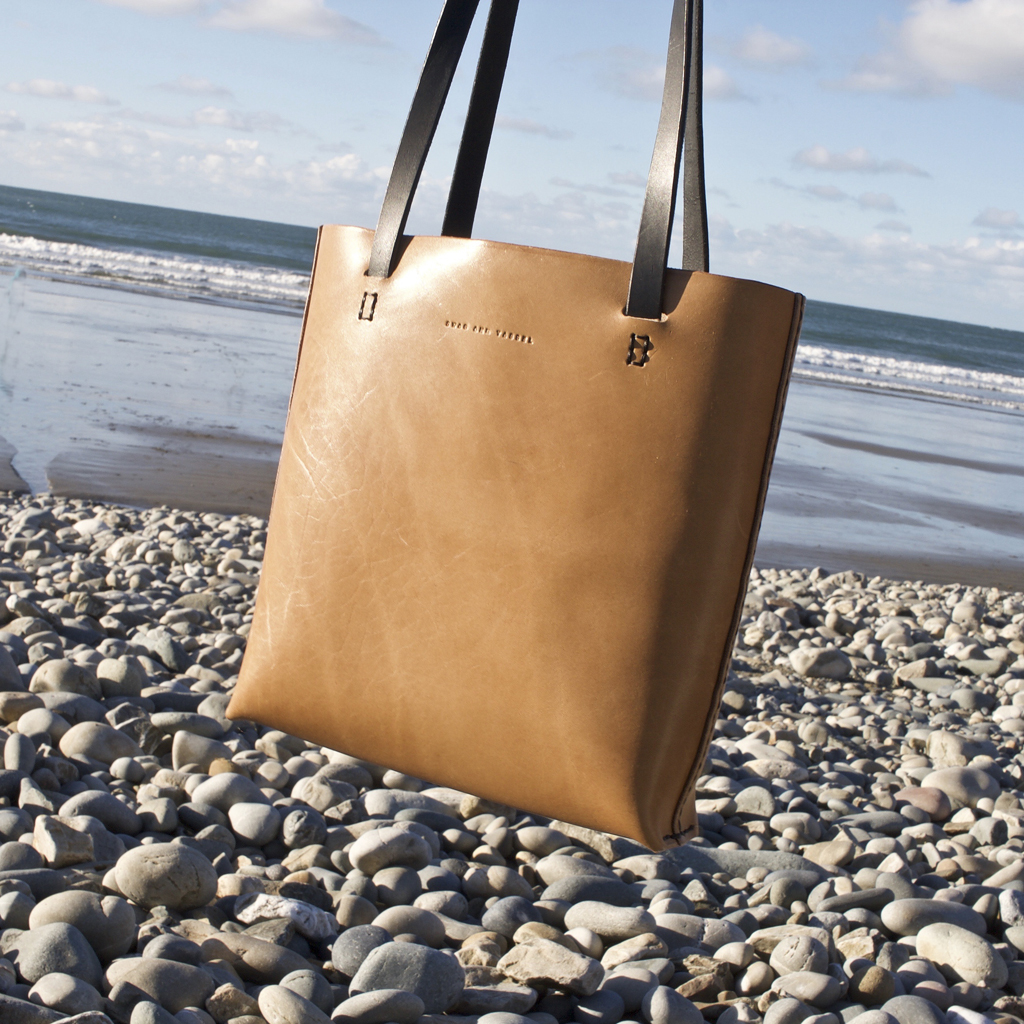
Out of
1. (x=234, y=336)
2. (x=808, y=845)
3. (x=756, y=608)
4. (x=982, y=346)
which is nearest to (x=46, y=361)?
(x=234, y=336)

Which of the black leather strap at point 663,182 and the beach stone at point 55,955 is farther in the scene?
the beach stone at point 55,955

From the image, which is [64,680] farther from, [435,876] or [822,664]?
[822,664]

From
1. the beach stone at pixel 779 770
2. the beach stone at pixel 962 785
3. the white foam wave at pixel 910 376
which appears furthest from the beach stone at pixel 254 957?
the white foam wave at pixel 910 376

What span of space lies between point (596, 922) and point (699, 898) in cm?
31

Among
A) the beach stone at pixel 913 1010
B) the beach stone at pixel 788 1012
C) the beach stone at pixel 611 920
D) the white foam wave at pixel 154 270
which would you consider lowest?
the beach stone at pixel 611 920

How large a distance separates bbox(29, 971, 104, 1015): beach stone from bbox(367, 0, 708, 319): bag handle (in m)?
1.09

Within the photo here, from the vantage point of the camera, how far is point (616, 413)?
4.42 ft

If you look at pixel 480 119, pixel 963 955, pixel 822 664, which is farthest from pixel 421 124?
pixel 822 664

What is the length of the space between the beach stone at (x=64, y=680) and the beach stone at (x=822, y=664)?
283cm

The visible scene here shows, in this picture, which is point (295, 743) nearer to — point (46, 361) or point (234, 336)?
point (46, 361)

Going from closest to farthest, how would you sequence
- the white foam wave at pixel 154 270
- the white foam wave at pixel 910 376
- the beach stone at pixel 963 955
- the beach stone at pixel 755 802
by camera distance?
the beach stone at pixel 963 955 → the beach stone at pixel 755 802 → the white foam wave at pixel 154 270 → the white foam wave at pixel 910 376

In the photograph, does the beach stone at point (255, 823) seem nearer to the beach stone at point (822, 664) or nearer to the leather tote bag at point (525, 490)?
the leather tote bag at point (525, 490)

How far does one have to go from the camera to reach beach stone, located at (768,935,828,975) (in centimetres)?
180

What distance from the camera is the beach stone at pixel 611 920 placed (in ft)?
6.24
